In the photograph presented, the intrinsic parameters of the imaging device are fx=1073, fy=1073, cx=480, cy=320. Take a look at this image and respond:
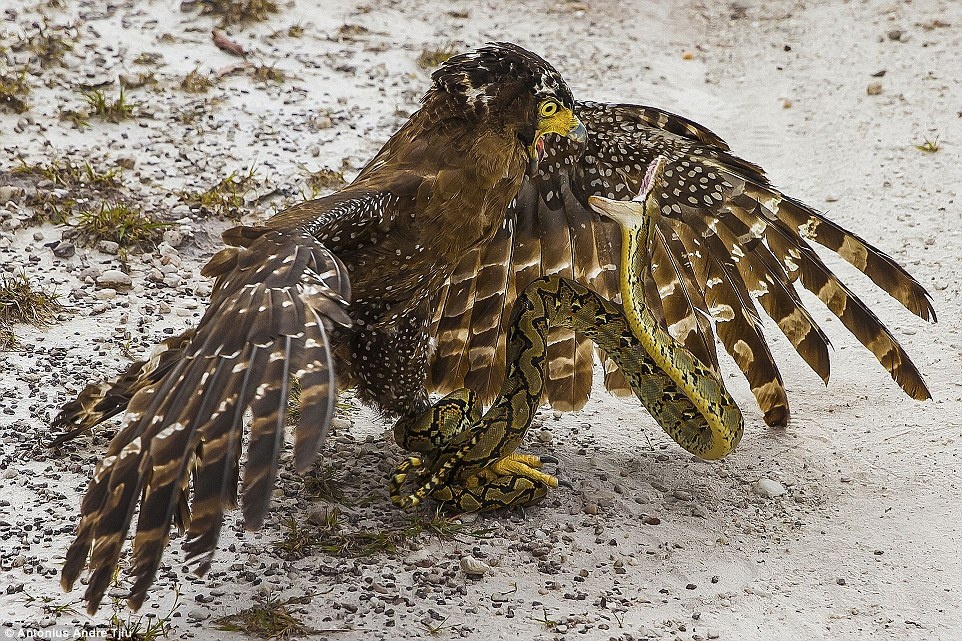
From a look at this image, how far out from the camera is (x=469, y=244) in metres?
4.04

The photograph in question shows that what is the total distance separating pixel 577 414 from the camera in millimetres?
4949

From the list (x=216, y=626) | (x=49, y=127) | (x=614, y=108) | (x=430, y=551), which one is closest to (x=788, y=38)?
(x=614, y=108)

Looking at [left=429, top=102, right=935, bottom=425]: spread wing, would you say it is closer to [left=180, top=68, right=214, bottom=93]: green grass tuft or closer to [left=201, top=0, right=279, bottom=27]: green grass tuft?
[left=180, top=68, right=214, bottom=93]: green grass tuft

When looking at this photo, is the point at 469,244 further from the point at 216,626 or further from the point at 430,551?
the point at 216,626

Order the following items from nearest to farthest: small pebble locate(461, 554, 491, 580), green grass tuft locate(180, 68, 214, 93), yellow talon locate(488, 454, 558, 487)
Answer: small pebble locate(461, 554, 491, 580), yellow talon locate(488, 454, 558, 487), green grass tuft locate(180, 68, 214, 93)

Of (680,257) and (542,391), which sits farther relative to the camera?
(680,257)

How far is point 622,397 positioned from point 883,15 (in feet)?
19.2

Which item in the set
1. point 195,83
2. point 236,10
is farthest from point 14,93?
point 236,10

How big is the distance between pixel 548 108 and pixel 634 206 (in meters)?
0.49

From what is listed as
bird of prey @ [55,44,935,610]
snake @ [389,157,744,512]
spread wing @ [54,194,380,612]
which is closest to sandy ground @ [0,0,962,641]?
snake @ [389,157,744,512]

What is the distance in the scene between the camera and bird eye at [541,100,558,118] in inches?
155

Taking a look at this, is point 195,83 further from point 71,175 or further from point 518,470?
point 518,470

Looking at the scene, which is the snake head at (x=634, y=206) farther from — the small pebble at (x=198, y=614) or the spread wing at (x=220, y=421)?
the small pebble at (x=198, y=614)

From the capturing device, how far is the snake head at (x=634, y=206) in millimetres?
3758
